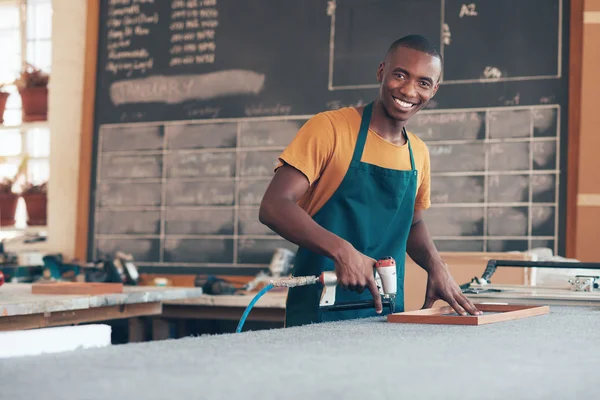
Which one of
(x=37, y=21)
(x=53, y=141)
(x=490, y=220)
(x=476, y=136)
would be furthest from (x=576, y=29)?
(x=37, y=21)

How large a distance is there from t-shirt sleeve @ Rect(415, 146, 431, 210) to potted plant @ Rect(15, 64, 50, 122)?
4478 mm

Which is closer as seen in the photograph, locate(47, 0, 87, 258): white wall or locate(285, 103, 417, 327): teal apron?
locate(285, 103, 417, 327): teal apron

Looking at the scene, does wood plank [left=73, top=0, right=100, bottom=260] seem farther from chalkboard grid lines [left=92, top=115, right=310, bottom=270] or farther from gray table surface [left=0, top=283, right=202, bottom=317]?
gray table surface [left=0, top=283, right=202, bottom=317]

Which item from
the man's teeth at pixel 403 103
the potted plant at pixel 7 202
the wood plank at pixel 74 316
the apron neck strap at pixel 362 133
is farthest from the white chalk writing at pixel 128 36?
the man's teeth at pixel 403 103

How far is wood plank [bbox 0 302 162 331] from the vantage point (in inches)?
123

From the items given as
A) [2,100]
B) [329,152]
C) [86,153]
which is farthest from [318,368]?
[2,100]

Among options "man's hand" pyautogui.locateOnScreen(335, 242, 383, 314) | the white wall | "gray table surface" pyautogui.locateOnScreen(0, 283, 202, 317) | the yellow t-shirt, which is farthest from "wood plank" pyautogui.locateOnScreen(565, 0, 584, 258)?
the white wall

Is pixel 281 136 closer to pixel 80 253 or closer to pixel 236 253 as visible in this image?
pixel 236 253

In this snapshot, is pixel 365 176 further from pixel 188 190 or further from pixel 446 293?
pixel 188 190

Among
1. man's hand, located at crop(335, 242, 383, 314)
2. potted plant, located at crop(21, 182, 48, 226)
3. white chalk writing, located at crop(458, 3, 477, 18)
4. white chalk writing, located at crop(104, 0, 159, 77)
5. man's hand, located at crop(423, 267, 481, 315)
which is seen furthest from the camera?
potted plant, located at crop(21, 182, 48, 226)

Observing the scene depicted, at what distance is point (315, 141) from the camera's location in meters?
2.35

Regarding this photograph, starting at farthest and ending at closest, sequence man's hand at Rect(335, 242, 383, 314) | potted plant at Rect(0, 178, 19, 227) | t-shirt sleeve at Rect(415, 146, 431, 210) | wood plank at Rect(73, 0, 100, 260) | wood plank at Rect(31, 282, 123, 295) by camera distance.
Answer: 1. potted plant at Rect(0, 178, 19, 227)
2. wood plank at Rect(73, 0, 100, 260)
3. wood plank at Rect(31, 282, 123, 295)
4. t-shirt sleeve at Rect(415, 146, 431, 210)
5. man's hand at Rect(335, 242, 383, 314)

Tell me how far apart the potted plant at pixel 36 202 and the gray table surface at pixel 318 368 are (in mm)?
5313

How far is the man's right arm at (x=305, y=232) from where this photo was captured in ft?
6.48
